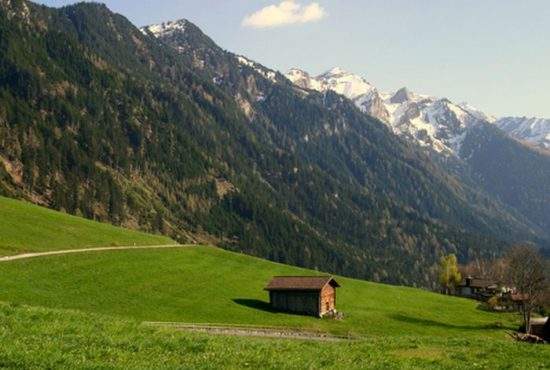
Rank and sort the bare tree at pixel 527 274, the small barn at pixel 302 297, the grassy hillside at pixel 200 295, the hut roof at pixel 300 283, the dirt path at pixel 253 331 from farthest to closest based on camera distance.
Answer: the bare tree at pixel 527 274 → the hut roof at pixel 300 283 → the small barn at pixel 302 297 → the grassy hillside at pixel 200 295 → the dirt path at pixel 253 331

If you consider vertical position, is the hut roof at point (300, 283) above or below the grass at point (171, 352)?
below

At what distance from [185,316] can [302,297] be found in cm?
2417

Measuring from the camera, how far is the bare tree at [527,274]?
11105 cm

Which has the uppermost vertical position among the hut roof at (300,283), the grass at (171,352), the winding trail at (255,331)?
the grass at (171,352)

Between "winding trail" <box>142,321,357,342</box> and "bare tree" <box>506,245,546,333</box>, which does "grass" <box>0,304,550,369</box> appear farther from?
"bare tree" <box>506,245,546,333</box>

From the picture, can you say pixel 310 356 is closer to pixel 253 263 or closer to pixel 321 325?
pixel 321 325

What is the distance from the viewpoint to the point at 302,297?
9600 cm

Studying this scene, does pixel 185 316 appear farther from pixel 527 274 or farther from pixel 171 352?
pixel 527 274

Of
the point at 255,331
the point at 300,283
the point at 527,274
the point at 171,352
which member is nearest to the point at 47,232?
the point at 300,283

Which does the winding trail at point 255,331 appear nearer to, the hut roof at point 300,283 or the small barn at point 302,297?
the small barn at point 302,297

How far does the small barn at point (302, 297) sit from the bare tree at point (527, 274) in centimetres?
3872

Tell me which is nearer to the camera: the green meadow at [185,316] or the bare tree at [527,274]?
the green meadow at [185,316]

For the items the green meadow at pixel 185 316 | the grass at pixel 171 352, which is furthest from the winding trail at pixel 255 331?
the grass at pixel 171 352

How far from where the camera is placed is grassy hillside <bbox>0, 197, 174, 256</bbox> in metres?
96.6
